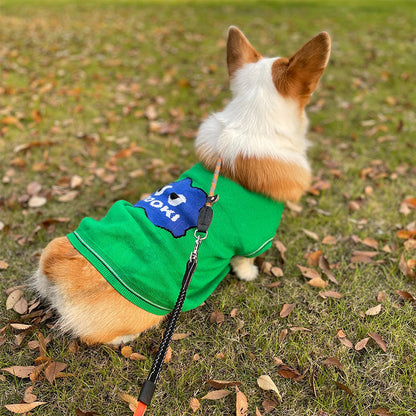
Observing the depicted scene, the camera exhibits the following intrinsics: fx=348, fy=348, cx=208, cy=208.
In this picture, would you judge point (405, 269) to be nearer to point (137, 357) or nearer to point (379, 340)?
point (379, 340)

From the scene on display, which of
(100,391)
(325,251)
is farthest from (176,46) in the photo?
(100,391)

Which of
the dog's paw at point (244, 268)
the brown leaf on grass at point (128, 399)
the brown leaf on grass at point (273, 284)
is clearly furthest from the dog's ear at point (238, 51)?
the brown leaf on grass at point (128, 399)

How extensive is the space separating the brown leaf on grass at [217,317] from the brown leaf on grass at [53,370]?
94 centimetres

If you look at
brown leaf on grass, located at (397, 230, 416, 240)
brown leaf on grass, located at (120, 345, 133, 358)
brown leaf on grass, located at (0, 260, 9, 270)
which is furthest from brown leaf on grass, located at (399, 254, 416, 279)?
brown leaf on grass, located at (0, 260, 9, 270)

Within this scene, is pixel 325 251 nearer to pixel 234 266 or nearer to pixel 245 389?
pixel 234 266

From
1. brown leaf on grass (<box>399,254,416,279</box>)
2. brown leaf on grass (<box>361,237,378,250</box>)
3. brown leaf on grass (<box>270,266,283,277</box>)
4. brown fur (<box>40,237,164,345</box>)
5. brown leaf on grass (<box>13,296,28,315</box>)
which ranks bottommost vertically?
brown leaf on grass (<box>13,296,28,315</box>)

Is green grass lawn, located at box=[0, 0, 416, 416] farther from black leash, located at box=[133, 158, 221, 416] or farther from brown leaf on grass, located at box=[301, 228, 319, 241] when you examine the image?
black leash, located at box=[133, 158, 221, 416]

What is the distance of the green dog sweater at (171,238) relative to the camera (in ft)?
6.09

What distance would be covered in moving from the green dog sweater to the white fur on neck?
0.23 m

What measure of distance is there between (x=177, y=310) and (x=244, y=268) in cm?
102

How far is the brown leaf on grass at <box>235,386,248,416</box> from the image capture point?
1854mm

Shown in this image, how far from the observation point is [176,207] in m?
2.03

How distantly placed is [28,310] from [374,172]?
3.40m

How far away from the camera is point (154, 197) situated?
2.15m
